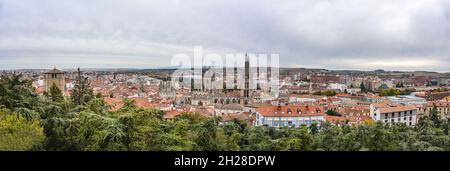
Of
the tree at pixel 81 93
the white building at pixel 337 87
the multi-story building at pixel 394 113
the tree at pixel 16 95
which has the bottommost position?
the multi-story building at pixel 394 113

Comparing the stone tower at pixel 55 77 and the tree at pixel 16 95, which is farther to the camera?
the stone tower at pixel 55 77

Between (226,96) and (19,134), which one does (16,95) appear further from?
(226,96)

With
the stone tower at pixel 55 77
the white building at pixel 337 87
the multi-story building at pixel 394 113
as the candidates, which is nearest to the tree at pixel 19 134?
the stone tower at pixel 55 77

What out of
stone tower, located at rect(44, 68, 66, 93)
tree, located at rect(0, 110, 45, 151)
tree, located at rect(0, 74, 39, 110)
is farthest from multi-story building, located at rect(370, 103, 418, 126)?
tree, located at rect(0, 110, 45, 151)

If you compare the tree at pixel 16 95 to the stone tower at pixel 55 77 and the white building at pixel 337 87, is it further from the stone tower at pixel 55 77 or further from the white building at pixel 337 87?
the white building at pixel 337 87

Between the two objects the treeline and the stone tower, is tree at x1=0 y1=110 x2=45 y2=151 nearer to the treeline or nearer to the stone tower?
the treeline
